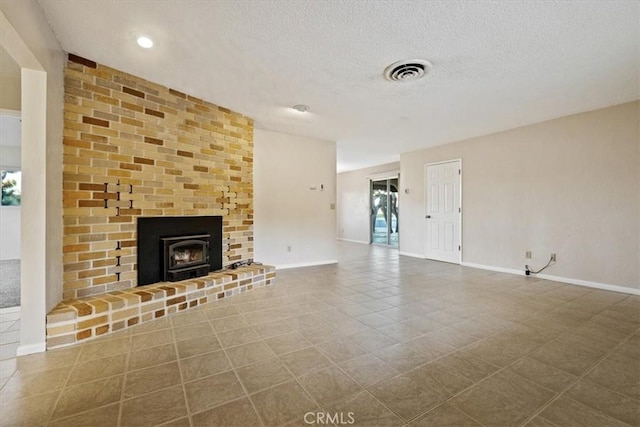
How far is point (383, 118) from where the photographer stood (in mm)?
4238

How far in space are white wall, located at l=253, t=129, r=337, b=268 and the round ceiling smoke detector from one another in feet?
8.74

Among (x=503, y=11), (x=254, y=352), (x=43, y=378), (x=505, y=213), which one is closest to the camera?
(x=43, y=378)

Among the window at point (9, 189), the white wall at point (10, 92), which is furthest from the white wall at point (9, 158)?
the white wall at point (10, 92)

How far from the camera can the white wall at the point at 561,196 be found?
144 inches

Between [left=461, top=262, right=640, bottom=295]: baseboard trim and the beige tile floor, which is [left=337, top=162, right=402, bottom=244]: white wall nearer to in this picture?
[left=461, top=262, right=640, bottom=295]: baseboard trim

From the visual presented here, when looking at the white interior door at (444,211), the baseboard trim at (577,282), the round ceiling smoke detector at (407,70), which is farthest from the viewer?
the white interior door at (444,211)

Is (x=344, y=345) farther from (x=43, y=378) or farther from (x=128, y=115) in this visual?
(x=128, y=115)

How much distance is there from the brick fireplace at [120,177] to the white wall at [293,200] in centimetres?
116

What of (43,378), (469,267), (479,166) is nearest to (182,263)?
(43,378)

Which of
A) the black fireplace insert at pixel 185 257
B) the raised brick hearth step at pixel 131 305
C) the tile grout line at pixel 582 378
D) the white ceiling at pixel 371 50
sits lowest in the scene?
the tile grout line at pixel 582 378

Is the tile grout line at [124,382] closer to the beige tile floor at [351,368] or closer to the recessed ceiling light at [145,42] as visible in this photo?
the beige tile floor at [351,368]

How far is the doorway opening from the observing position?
8461 millimetres

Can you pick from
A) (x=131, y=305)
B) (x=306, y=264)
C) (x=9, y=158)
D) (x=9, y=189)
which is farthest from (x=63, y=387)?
(x=9, y=158)

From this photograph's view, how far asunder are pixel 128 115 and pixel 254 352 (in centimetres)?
270
